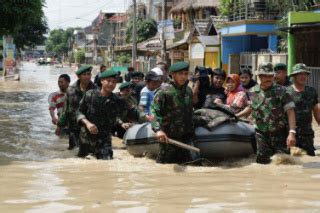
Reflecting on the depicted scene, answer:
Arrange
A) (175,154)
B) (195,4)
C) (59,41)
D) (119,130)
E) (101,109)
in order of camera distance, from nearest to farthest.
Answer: (175,154) < (101,109) < (119,130) < (195,4) < (59,41)

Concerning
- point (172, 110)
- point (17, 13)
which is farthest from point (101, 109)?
point (17, 13)

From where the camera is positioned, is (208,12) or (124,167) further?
(208,12)

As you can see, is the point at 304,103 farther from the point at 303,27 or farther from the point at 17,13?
the point at 17,13

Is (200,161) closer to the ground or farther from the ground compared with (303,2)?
closer to the ground

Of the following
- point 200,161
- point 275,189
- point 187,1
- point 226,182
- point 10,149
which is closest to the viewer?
point 275,189

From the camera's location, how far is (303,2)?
22281 millimetres

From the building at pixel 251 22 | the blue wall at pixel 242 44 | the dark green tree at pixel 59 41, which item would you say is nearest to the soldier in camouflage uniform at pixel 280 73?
the building at pixel 251 22

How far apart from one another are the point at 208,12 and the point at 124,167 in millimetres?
39370

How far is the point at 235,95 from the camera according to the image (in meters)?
8.63

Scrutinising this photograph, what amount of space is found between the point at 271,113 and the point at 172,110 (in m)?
1.16

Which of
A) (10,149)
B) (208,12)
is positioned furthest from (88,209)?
(208,12)

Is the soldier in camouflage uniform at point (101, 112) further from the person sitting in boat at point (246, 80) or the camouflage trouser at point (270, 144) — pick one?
the person sitting in boat at point (246, 80)

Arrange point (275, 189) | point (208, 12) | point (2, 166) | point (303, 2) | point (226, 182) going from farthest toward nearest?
point (208, 12), point (303, 2), point (2, 166), point (226, 182), point (275, 189)

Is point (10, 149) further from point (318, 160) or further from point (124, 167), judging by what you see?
point (318, 160)
